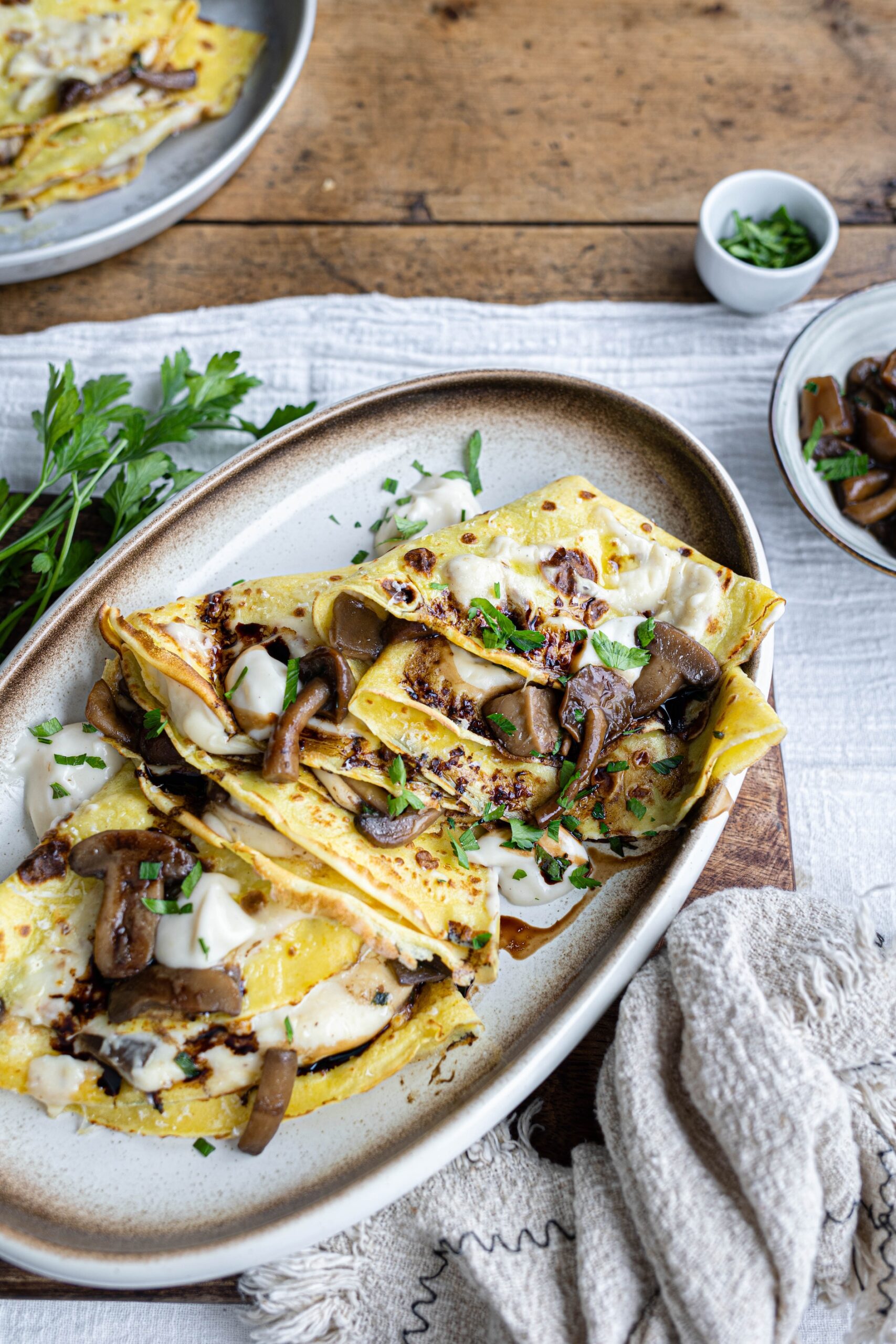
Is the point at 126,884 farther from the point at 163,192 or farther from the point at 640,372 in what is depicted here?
the point at 163,192

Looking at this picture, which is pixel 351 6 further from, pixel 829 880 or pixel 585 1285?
pixel 585 1285

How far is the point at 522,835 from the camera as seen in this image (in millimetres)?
3355

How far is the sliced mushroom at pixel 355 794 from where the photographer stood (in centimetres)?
331

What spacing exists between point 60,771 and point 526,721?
1.66 metres

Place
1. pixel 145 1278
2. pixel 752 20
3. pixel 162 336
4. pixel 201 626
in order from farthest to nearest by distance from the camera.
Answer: pixel 752 20 → pixel 162 336 → pixel 201 626 → pixel 145 1278

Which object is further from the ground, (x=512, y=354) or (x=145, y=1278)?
(x=512, y=354)

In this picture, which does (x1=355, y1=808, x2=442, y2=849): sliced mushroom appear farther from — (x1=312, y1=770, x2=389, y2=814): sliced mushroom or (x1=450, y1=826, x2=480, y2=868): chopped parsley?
(x1=450, y1=826, x2=480, y2=868): chopped parsley

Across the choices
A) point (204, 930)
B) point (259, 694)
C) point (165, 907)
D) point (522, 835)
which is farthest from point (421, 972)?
point (259, 694)

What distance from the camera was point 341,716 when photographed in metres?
3.31

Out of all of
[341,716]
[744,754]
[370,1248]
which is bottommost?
[370,1248]

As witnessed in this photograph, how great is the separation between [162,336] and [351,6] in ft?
7.83

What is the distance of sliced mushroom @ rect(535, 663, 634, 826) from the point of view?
3.30 m

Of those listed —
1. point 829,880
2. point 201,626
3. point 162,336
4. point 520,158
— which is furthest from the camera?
point 520,158

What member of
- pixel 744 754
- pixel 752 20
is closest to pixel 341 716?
pixel 744 754
